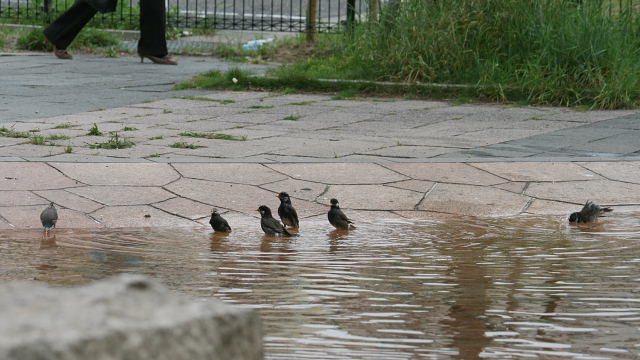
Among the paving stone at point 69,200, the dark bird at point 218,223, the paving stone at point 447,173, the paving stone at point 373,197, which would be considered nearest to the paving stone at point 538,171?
the paving stone at point 447,173

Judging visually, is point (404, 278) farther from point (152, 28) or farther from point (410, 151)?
point (152, 28)

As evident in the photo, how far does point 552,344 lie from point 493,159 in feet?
12.4

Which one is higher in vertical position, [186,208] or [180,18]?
[180,18]

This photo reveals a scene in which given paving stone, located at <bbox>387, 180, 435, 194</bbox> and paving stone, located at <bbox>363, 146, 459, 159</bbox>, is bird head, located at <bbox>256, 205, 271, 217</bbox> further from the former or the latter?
paving stone, located at <bbox>363, 146, 459, 159</bbox>

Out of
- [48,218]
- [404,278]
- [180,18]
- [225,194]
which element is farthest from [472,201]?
[180,18]

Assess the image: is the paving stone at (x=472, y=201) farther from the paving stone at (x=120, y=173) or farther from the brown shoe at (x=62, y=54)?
the brown shoe at (x=62, y=54)

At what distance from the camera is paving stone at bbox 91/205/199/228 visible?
17.9ft

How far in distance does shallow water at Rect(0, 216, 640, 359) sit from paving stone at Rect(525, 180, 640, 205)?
0.44m

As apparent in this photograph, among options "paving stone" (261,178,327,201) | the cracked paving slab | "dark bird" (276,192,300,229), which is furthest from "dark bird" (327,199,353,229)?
"paving stone" (261,178,327,201)

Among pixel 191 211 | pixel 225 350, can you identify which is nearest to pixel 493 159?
pixel 191 211

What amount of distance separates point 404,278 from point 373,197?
6.08ft

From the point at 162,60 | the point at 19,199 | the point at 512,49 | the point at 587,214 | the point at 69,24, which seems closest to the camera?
the point at 587,214

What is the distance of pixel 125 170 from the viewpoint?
6.41 meters

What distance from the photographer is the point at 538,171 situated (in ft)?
21.9
